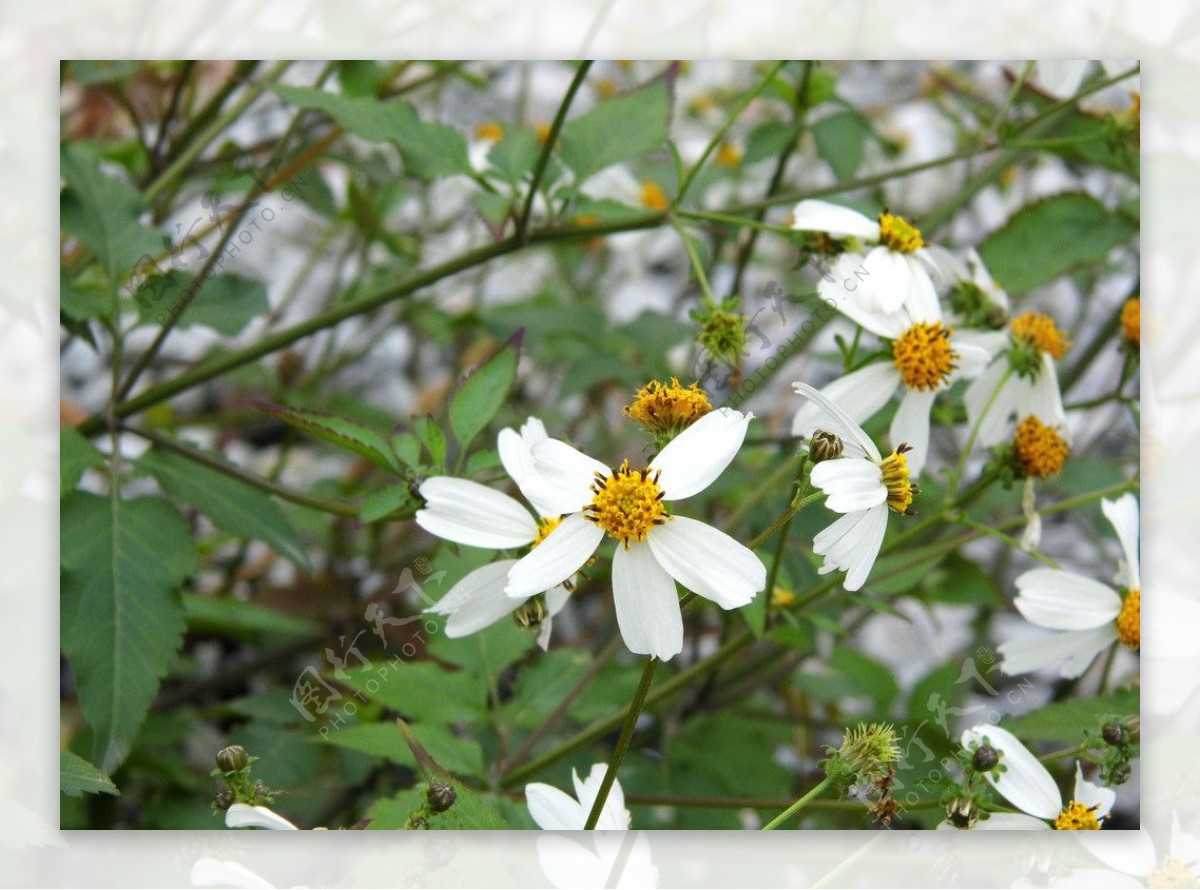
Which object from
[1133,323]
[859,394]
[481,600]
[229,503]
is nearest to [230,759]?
[481,600]

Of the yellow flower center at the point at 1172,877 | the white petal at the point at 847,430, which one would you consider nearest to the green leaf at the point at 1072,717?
the yellow flower center at the point at 1172,877

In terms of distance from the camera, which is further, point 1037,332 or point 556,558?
point 1037,332

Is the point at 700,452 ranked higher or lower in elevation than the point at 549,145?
lower

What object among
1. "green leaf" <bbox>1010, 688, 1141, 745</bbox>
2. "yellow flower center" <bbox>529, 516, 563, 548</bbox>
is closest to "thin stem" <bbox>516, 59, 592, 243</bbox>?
"yellow flower center" <bbox>529, 516, 563, 548</bbox>

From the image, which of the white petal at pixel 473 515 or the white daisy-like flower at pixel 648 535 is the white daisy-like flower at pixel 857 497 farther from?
the white petal at pixel 473 515

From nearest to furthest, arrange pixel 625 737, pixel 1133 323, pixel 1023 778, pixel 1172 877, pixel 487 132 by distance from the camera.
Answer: pixel 625 737
pixel 1023 778
pixel 1172 877
pixel 1133 323
pixel 487 132

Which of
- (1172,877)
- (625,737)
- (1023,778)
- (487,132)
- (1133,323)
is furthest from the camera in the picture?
(487,132)

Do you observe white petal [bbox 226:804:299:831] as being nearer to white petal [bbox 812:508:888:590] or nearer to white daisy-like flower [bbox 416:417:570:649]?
white daisy-like flower [bbox 416:417:570:649]

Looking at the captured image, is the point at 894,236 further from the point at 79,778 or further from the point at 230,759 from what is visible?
the point at 79,778
